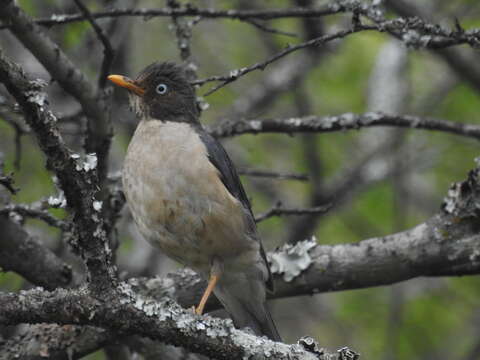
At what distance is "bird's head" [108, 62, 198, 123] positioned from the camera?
621 cm

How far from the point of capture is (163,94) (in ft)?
20.6

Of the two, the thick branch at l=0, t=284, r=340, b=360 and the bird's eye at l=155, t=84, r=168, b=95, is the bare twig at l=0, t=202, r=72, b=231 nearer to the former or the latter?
the thick branch at l=0, t=284, r=340, b=360

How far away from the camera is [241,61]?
10.6 metres

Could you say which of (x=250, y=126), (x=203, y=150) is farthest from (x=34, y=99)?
(x=250, y=126)

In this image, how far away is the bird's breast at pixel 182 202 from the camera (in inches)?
207

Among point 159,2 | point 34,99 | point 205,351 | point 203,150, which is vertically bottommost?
point 205,351

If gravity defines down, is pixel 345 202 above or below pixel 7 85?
above

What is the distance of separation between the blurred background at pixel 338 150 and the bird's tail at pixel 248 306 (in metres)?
1.82

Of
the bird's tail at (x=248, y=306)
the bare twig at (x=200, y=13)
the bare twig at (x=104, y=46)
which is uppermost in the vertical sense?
the bare twig at (x=200, y=13)

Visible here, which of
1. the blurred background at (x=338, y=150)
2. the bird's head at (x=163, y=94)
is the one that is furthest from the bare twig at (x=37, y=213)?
the blurred background at (x=338, y=150)

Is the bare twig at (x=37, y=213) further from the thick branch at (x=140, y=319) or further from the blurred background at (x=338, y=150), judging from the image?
the blurred background at (x=338, y=150)

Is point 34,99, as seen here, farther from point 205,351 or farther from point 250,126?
point 250,126

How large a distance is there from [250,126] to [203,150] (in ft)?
1.73

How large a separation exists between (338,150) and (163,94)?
4236 mm
